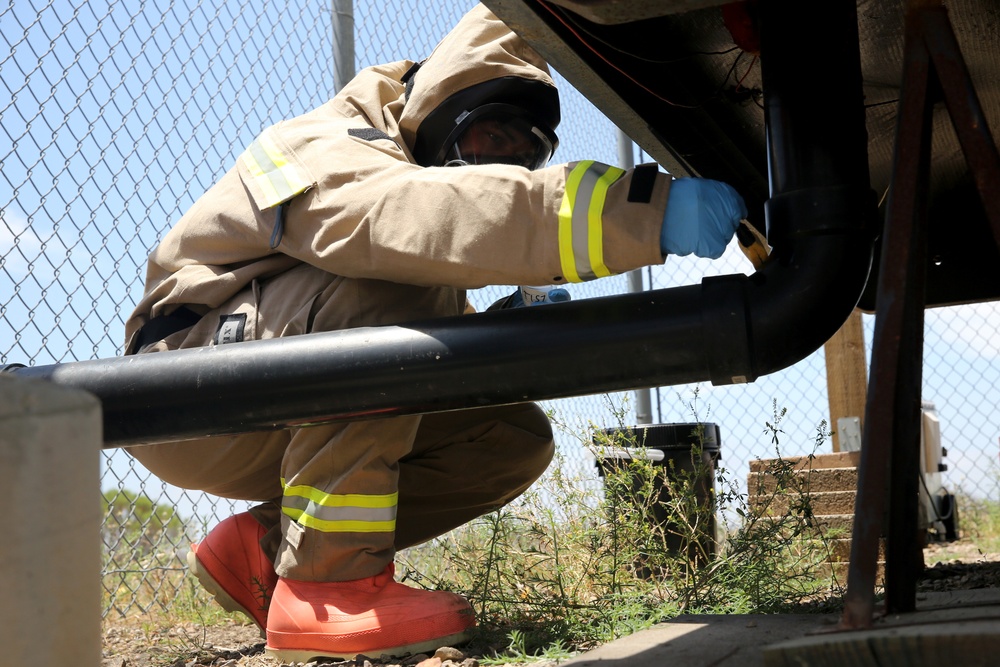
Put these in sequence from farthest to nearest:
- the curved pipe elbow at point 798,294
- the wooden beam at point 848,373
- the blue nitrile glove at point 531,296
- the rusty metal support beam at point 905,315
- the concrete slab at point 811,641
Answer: the wooden beam at point 848,373, the blue nitrile glove at point 531,296, the curved pipe elbow at point 798,294, the rusty metal support beam at point 905,315, the concrete slab at point 811,641

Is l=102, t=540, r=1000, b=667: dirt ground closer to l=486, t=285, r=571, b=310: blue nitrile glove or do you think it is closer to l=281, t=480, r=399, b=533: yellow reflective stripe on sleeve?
l=281, t=480, r=399, b=533: yellow reflective stripe on sleeve

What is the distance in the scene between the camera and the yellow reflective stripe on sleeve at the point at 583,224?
1.89 meters

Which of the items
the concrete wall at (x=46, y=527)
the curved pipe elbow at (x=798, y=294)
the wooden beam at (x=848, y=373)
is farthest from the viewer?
the wooden beam at (x=848, y=373)

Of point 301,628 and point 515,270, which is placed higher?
point 515,270

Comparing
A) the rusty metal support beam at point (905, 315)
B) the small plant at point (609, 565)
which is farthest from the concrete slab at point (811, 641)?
the small plant at point (609, 565)

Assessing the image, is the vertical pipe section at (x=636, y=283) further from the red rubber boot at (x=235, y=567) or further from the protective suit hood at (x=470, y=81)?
the red rubber boot at (x=235, y=567)

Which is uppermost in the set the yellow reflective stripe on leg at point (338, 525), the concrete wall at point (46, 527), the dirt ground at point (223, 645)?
the concrete wall at point (46, 527)

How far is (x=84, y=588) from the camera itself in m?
0.95

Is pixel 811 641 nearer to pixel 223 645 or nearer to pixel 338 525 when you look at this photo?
pixel 338 525

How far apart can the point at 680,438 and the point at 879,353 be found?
7.05ft

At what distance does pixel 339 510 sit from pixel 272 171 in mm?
859

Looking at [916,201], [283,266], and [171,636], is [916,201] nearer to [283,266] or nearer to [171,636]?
[283,266]

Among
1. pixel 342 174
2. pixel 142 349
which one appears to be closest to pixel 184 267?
pixel 142 349

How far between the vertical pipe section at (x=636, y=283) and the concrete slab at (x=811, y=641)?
9.04 ft
